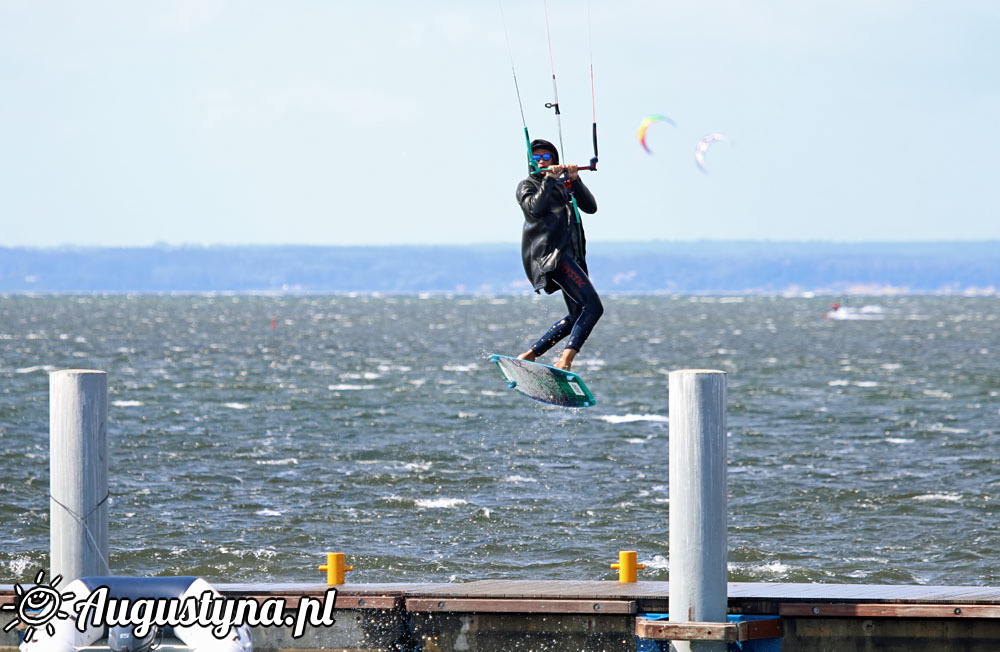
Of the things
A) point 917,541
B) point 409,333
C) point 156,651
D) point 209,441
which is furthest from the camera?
point 409,333

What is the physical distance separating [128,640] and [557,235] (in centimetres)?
573

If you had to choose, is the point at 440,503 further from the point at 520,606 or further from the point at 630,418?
the point at 630,418

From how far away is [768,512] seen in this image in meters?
28.5

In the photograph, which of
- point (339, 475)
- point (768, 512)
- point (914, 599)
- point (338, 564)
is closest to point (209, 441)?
point (339, 475)

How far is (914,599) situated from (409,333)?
121914 mm

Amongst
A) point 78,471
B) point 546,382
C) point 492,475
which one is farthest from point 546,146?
point 492,475

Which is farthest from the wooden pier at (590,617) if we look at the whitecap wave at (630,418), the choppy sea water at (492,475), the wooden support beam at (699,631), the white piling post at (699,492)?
the whitecap wave at (630,418)

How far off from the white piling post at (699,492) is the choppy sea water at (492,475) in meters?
11.6

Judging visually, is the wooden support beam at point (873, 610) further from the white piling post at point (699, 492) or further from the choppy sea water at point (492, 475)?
the choppy sea water at point (492, 475)

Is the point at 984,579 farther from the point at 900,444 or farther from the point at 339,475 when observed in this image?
the point at 900,444

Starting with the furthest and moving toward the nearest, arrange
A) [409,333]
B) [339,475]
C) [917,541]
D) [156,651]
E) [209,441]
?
[409,333] < [209,441] < [339,475] < [917,541] < [156,651]

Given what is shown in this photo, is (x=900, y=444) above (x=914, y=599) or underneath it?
above

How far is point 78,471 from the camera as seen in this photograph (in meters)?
10.7

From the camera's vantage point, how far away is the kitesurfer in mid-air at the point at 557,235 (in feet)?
44.3
